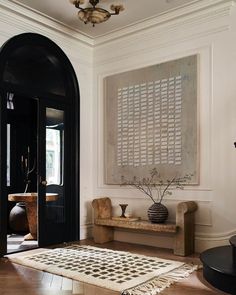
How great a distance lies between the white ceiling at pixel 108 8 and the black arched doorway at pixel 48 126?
1.38 feet

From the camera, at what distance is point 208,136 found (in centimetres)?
449

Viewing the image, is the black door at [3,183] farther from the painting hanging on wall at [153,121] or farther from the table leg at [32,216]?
the painting hanging on wall at [153,121]

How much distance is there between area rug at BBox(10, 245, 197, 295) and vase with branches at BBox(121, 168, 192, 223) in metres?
0.63

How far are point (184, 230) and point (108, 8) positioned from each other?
3210mm

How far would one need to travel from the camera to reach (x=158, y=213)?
454 cm

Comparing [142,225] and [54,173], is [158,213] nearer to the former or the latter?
[142,225]

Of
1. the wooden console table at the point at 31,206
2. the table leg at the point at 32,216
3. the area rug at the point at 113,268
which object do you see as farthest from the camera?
the table leg at the point at 32,216

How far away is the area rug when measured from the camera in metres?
3.13

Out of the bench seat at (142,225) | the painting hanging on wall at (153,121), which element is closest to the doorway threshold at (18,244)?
the bench seat at (142,225)

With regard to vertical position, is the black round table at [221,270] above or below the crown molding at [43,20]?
below

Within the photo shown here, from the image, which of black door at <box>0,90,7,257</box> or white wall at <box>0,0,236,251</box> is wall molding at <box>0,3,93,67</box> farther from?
black door at <box>0,90,7,257</box>

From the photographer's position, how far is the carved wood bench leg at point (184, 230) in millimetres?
4250

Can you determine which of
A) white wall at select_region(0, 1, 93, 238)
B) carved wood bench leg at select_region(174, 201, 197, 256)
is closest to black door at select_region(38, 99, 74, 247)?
white wall at select_region(0, 1, 93, 238)

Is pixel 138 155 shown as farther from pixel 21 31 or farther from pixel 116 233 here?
pixel 21 31
